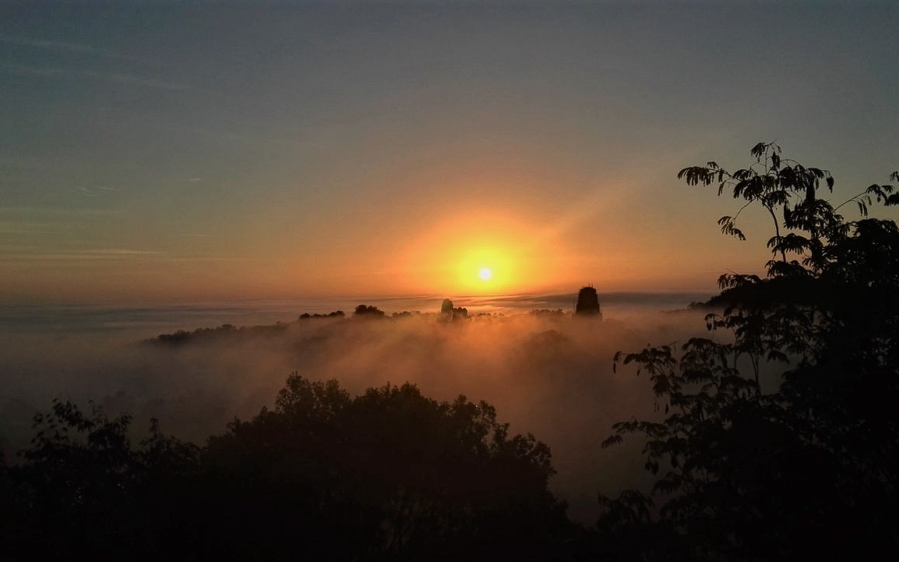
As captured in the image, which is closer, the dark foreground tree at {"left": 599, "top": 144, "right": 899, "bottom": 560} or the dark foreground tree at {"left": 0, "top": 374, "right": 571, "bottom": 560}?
the dark foreground tree at {"left": 599, "top": 144, "right": 899, "bottom": 560}

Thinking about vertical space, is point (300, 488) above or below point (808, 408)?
below

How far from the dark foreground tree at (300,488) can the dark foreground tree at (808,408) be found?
1198cm

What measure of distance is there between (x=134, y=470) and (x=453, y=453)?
1435 cm

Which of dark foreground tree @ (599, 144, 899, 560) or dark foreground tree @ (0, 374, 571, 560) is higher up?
dark foreground tree @ (599, 144, 899, 560)

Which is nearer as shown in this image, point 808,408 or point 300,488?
point 808,408

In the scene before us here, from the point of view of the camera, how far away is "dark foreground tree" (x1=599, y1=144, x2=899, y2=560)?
8.51 m

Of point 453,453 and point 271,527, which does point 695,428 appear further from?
point 453,453

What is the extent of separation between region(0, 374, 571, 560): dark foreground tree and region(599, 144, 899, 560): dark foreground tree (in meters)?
12.0

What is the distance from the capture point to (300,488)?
21.3 metres

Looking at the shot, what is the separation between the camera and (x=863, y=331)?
9.00m

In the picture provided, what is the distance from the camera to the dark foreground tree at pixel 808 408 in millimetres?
8508

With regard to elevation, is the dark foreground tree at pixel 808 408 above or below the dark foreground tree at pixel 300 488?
above

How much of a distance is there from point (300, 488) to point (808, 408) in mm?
16649

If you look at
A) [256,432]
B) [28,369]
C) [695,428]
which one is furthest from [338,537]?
[28,369]
